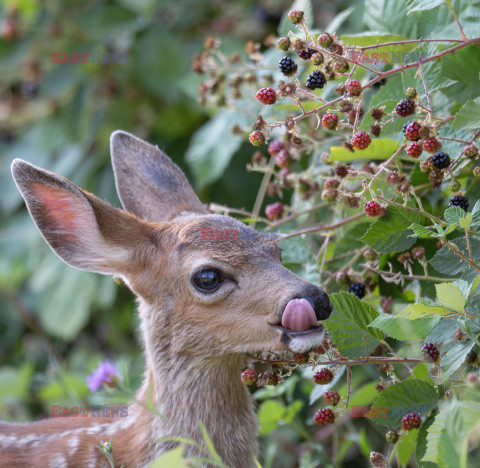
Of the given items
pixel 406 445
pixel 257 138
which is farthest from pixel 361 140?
pixel 406 445

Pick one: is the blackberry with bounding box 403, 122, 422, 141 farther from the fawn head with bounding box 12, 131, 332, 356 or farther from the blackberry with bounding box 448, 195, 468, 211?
the fawn head with bounding box 12, 131, 332, 356

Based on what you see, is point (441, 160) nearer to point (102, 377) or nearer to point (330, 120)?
point (330, 120)

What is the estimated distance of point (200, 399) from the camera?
2674 mm

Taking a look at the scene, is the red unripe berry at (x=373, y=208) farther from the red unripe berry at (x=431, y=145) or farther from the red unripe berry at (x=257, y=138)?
the red unripe berry at (x=257, y=138)

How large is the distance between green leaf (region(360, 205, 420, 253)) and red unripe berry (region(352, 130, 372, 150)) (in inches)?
9.1

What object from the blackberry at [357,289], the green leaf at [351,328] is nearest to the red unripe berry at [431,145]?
the green leaf at [351,328]

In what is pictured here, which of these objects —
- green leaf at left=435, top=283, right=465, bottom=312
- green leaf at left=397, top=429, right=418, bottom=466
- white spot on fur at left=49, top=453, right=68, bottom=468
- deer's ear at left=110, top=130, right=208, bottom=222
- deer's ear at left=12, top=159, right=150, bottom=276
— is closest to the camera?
green leaf at left=435, top=283, right=465, bottom=312

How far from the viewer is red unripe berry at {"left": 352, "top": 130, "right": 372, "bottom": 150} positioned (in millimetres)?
2393

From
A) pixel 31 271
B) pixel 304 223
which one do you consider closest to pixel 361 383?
pixel 304 223

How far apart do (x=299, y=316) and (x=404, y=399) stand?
1.42 ft

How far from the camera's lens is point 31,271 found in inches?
224

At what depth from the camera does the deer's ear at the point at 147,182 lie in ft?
10.4

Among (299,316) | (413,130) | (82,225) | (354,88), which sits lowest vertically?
(299,316)

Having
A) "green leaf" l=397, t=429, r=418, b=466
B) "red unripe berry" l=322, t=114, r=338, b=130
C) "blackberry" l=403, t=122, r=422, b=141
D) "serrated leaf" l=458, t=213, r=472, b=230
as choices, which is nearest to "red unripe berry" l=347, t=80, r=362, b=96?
"red unripe berry" l=322, t=114, r=338, b=130
